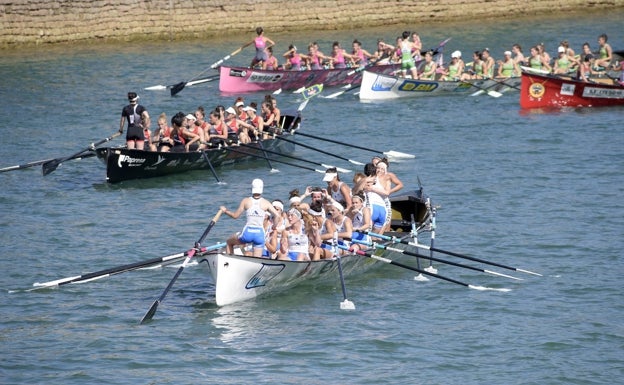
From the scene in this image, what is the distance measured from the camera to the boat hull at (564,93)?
35556 mm

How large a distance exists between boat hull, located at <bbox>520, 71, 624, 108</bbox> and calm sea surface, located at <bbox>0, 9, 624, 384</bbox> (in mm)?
483

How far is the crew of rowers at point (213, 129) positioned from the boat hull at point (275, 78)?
8.84 meters

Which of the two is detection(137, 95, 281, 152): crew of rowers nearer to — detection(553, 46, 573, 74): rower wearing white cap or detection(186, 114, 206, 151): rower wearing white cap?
detection(186, 114, 206, 151): rower wearing white cap

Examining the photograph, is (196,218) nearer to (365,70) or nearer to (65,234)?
(65,234)

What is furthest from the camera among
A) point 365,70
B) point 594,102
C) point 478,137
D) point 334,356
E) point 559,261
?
point 365,70

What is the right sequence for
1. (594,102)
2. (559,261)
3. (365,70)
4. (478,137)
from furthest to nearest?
(365,70) < (594,102) < (478,137) < (559,261)

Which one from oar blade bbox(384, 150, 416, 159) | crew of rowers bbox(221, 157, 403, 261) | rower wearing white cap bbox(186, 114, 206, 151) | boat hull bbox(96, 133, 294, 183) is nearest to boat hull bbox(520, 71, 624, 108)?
oar blade bbox(384, 150, 416, 159)

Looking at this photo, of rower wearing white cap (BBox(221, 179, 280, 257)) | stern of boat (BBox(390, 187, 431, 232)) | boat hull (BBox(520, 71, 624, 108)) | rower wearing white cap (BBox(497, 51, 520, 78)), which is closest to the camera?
rower wearing white cap (BBox(221, 179, 280, 257))

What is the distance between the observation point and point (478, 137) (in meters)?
32.9

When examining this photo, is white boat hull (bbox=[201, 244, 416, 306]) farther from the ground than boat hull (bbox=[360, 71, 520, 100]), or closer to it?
farther from the ground

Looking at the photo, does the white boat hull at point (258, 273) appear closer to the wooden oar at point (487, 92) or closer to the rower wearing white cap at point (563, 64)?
the wooden oar at point (487, 92)

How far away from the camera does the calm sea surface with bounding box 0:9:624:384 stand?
1736cm

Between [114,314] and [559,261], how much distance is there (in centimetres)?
810

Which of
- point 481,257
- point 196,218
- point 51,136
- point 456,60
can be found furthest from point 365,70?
point 481,257
